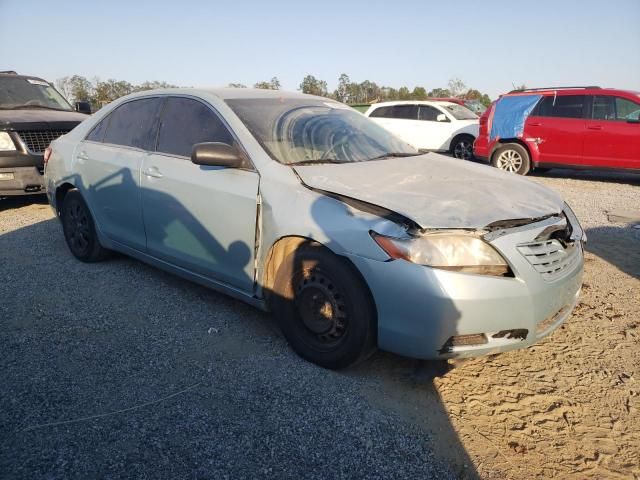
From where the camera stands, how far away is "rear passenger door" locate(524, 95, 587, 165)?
29.8 ft

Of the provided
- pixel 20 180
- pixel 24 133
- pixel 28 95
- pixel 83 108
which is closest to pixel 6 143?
pixel 24 133

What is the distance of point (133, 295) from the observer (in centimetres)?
396

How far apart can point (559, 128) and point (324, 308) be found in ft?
27.1

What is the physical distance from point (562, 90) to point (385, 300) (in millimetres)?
8683

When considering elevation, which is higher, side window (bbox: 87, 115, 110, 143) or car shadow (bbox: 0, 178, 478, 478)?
side window (bbox: 87, 115, 110, 143)

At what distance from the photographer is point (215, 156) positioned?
120 inches

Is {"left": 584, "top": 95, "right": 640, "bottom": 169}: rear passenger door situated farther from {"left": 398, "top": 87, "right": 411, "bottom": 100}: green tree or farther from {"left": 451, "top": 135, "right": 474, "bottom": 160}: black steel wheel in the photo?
{"left": 398, "top": 87, "right": 411, "bottom": 100}: green tree

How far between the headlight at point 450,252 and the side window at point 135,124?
2357mm

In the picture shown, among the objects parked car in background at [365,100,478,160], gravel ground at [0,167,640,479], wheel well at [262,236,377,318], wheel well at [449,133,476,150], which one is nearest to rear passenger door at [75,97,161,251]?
gravel ground at [0,167,640,479]

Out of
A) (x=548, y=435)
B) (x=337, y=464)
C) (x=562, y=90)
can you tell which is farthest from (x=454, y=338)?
(x=562, y=90)

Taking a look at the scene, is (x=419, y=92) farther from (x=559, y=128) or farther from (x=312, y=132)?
(x=312, y=132)

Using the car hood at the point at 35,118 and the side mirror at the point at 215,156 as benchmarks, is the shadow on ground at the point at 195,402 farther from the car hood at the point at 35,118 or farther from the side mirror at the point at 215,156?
the car hood at the point at 35,118

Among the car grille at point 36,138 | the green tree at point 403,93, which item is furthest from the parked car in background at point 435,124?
the green tree at point 403,93

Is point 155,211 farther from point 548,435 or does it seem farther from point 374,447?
point 548,435
